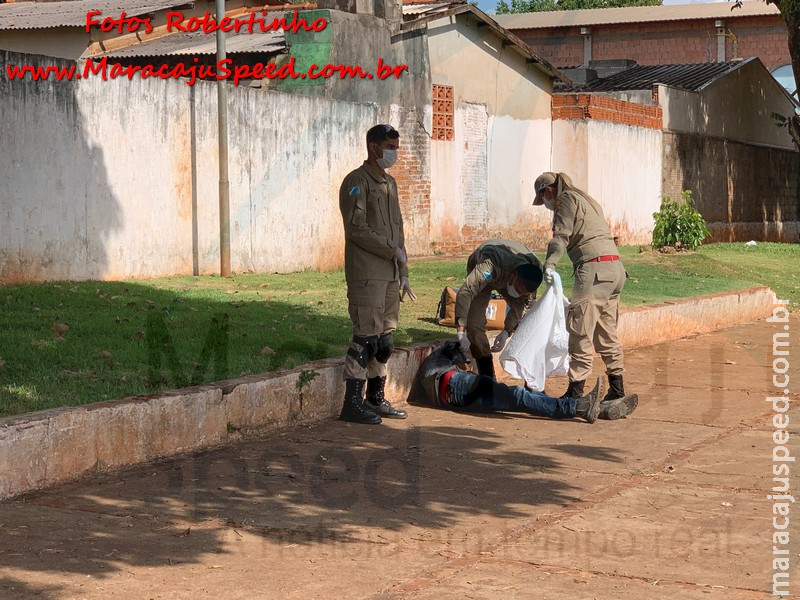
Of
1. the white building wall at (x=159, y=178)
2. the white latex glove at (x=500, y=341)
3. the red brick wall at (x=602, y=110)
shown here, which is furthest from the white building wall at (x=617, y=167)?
the white latex glove at (x=500, y=341)

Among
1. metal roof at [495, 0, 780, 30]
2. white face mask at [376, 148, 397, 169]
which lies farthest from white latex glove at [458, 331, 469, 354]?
metal roof at [495, 0, 780, 30]

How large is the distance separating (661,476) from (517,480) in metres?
0.79

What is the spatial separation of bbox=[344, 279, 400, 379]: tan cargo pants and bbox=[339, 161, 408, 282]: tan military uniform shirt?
2.4 inches

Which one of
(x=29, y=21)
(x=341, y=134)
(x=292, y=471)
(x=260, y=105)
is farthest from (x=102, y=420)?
(x=29, y=21)

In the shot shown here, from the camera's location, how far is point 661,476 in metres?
6.60

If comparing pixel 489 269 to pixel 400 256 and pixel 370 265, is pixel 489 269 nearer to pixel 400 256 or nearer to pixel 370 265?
pixel 400 256

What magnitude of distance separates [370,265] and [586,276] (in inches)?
58.8

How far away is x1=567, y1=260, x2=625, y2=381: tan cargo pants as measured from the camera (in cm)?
823

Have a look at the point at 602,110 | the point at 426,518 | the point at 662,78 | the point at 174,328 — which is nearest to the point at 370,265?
the point at 174,328

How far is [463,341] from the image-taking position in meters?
8.77

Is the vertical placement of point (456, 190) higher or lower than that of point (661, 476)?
higher

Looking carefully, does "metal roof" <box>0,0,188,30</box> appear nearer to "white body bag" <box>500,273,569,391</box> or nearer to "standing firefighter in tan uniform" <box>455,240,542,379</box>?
"standing firefighter in tan uniform" <box>455,240,542,379</box>

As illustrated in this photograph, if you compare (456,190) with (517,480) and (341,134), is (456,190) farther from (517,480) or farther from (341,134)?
(517,480)

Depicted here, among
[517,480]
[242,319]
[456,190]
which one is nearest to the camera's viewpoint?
[517,480]
